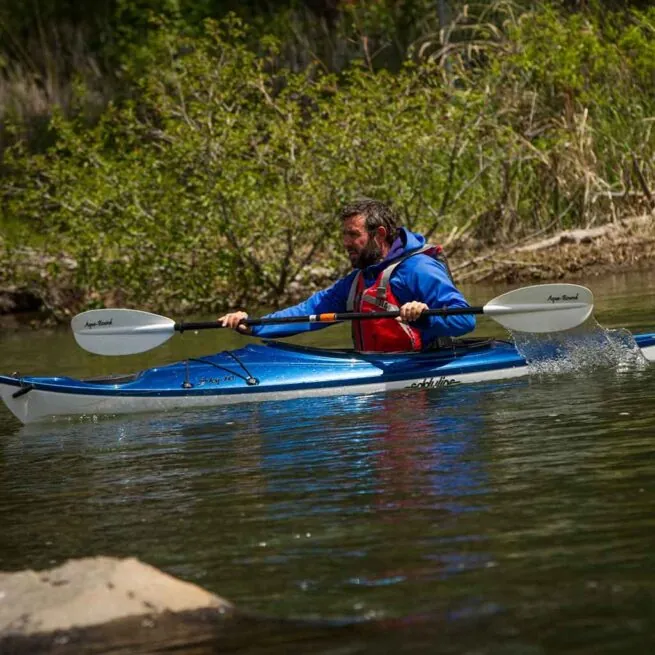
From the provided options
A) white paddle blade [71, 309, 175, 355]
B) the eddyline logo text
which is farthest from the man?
white paddle blade [71, 309, 175, 355]

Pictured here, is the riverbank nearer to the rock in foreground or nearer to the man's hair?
the man's hair

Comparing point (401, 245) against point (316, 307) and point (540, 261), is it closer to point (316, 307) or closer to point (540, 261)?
point (316, 307)

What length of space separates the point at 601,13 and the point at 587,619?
14.4 m

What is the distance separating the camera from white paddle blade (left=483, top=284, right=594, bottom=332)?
7.59 meters

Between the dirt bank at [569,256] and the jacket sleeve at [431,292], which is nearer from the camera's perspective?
the jacket sleeve at [431,292]

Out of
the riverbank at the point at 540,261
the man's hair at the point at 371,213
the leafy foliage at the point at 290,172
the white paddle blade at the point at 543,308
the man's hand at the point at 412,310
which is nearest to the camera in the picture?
the man's hand at the point at 412,310

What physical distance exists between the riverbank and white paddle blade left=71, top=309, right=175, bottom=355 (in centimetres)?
571

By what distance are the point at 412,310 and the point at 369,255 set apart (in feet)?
1.69

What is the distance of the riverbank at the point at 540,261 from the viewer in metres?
13.9

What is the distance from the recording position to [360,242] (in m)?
7.48

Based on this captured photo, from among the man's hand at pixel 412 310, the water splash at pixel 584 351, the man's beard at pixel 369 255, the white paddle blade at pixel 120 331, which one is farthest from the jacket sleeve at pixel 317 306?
the water splash at pixel 584 351

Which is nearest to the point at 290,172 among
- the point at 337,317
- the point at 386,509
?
the point at 337,317

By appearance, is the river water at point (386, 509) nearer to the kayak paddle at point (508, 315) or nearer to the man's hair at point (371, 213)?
the kayak paddle at point (508, 315)

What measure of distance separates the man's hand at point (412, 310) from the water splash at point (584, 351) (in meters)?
0.71
